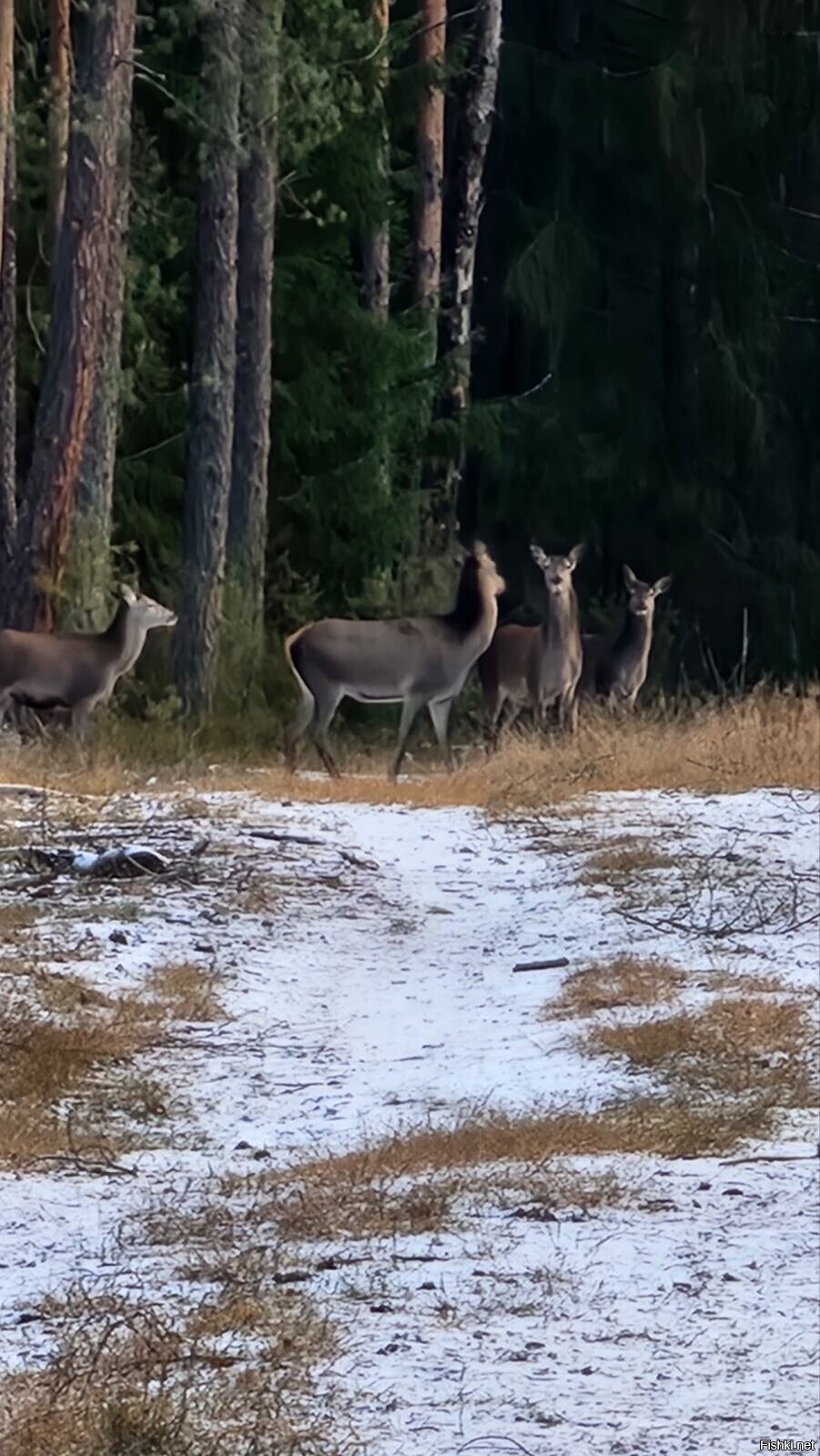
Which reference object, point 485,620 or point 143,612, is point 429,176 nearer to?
point 143,612

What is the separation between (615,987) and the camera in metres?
10.2

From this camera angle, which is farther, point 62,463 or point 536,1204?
point 62,463

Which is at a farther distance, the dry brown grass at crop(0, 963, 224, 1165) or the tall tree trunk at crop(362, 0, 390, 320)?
the tall tree trunk at crop(362, 0, 390, 320)

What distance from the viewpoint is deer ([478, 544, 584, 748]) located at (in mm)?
19484

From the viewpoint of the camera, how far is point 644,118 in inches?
1163

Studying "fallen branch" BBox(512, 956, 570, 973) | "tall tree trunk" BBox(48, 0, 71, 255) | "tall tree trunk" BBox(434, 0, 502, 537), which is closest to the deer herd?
"tall tree trunk" BBox(48, 0, 71, 255)

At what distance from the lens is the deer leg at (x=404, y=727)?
16.7m

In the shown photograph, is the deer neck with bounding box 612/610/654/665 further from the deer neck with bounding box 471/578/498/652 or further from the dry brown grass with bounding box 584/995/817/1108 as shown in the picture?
the dry brown grass with bounding box 584/995/817/1108

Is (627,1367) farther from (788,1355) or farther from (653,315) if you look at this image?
(653,315)

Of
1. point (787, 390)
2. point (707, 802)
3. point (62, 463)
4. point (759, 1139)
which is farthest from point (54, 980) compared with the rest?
point (787, 390)

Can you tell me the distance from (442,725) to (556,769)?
2307 millimetres

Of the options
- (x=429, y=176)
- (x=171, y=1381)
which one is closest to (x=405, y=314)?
(x=429, y=176)

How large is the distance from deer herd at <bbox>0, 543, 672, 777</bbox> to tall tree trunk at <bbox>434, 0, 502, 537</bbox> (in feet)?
24.8

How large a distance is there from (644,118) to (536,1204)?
2380 centimetres
